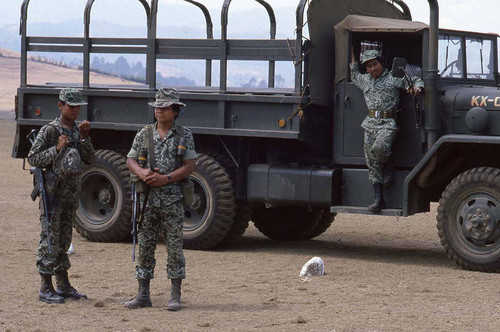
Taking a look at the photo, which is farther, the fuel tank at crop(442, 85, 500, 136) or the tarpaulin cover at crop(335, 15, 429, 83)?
the tarpaulin cover at crop(335, 15, 429, 83)

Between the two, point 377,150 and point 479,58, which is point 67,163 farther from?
point 479,58

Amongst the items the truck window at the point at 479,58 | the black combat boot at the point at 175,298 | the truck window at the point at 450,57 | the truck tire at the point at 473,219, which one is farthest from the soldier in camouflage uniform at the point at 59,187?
the truck window at the point at 479,58

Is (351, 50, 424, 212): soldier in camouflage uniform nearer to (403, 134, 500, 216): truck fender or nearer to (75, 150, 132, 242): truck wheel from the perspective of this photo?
(403, 134, 500, 216): truck fender

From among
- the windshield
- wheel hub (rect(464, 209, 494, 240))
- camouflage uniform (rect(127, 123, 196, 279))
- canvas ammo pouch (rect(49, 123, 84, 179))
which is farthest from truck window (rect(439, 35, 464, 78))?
canvas ammo pouch (rect(49, 123, 84, 179))

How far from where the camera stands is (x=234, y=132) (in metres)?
11.9

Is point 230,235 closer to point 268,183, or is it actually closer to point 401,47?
point 268,183

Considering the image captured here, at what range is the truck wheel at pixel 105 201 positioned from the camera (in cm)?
1268

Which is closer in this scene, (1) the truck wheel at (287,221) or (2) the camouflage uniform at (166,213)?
(2) the camouflage uniform at (166,213)

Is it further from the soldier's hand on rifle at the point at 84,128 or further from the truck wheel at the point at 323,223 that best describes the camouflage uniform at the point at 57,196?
the truck wheel at the point at 323,223

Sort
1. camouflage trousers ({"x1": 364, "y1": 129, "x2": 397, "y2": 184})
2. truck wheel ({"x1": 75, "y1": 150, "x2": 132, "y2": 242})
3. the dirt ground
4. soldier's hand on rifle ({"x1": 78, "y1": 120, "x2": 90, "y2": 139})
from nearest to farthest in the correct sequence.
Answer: the dirt ground → soldier's hand on rifle ({"x1": 78, "y1": 120, "x2": 90, "y2": 139}) → camouflage trousers ({"x1": 364, "y1": 129, "x2": 397, "y2": 184}) → truck wheel ({"x1": 75, "y1": 150, "x2": 132, "y2": 242})

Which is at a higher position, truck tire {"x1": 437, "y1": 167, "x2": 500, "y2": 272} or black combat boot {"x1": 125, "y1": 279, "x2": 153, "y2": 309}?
truck tire {"x1": 437, "y1": 167, "x2": 500, "y2": 272}

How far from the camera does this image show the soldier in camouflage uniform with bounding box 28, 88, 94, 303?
8695 millimetres

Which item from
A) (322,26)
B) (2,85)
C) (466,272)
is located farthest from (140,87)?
(2,85)

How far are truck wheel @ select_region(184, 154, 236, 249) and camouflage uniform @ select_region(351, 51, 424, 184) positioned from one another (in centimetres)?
172
